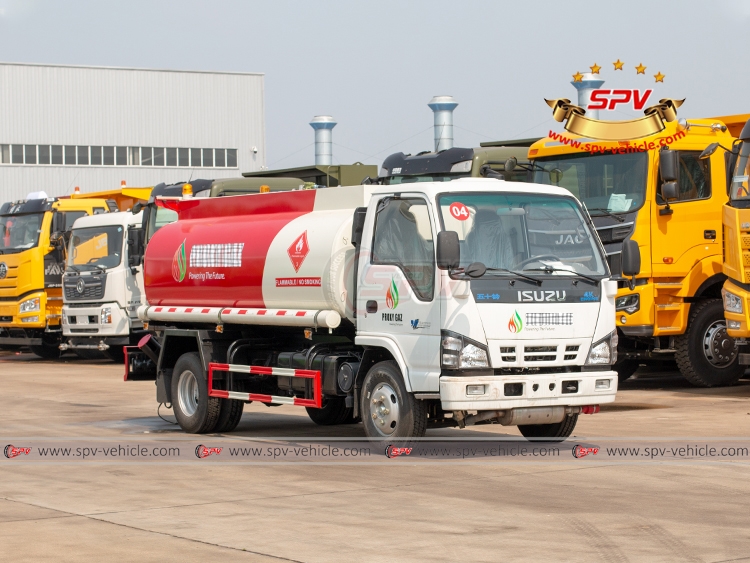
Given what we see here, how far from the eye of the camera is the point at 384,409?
1080 centimetres

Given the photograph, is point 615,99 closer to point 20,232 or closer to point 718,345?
point 718,345

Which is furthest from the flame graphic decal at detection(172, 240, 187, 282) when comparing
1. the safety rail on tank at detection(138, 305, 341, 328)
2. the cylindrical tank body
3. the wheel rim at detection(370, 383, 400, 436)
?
the wheel rim at detection(370, 383, 400, 436)

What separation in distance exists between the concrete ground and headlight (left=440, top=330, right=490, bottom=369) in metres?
Result: 0.87

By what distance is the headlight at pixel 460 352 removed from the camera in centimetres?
1008

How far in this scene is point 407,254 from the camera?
34.7 ft

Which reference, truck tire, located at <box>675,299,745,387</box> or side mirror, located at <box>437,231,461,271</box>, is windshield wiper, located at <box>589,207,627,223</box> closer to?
truck tire, located at <box>675,299,745,387</box>

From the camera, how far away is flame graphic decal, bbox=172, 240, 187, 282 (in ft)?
43.5

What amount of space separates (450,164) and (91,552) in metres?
12.8

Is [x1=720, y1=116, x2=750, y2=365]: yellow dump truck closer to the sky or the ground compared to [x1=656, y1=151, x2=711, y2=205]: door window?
closer to the ground

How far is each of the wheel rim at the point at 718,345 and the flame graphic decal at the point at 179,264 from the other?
712cm

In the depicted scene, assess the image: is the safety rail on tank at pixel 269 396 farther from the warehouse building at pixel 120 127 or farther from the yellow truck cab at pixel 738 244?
the warehouse building at pixel 120 127

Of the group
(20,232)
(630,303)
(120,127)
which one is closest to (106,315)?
(20,232)

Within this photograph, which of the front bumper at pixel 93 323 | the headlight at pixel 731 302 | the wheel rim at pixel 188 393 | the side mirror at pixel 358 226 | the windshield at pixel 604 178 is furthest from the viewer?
the front bumper at pixel 93 323

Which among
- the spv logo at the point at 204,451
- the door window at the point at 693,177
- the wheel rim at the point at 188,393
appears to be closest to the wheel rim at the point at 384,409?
the spv logo at the point at 204,451
